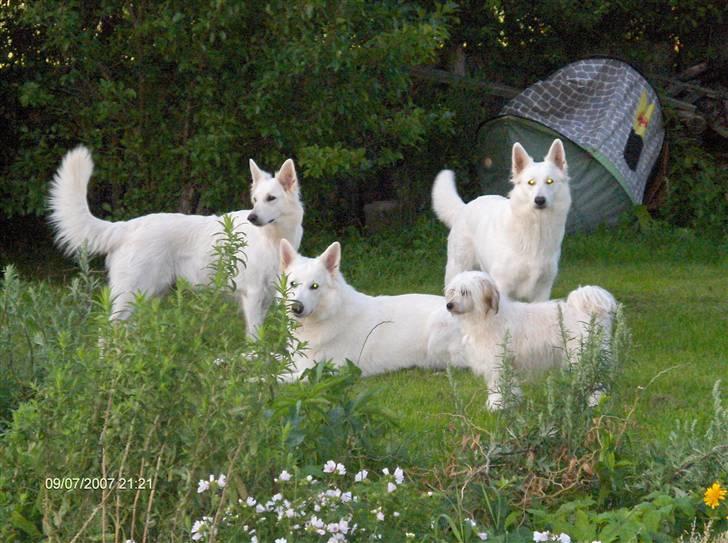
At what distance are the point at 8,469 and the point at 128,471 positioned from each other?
46 cm

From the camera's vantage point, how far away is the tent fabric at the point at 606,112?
11.0 metres

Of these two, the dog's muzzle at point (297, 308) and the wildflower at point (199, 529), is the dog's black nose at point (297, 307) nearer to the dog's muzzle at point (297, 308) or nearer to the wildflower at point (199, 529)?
the dog's muzzle at point (297, 308)

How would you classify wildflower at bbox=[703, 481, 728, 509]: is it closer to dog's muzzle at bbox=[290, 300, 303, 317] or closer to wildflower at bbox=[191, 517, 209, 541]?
wildflower at bbox=[191, 517, 209, 541]

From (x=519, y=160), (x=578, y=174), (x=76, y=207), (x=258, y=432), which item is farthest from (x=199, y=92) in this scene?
(x=258, y=432)

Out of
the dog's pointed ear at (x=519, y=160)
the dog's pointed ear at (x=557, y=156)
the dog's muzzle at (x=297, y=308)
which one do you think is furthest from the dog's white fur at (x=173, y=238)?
the dog's pointed ear at (x=557, y=156)

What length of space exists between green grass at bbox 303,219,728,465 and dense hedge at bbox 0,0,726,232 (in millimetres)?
948

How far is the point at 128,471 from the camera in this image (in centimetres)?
324

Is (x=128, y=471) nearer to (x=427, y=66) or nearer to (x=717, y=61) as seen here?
(x=427, y=66)

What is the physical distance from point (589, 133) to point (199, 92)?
376cm

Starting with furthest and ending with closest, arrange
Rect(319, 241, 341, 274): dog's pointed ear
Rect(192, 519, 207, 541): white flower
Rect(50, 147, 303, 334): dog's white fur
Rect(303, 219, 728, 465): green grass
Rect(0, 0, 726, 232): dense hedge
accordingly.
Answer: Rect(0, 0, 726, 232): dense hedge
Rect(50, 147, 303, 334): dog's white fur
Rect(319, 241, 341, 274): dog's pointed ear
Rect(303, 219, 728, 465): green grass
Rect(192, 519, 207, 541): white flower

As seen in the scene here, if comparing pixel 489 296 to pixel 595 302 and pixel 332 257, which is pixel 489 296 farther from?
pixel 332 257

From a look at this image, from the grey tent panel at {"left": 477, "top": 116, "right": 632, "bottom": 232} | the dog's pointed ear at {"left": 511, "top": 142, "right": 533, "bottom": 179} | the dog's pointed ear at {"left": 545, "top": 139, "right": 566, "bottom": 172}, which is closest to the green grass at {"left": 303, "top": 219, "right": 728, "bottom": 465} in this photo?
the grey tent panel at {"left": 477, "top": 116, "right": 632, "bottom": 232}

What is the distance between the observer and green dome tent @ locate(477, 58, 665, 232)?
432 inches

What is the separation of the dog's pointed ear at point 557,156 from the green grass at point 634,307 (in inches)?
45.8
